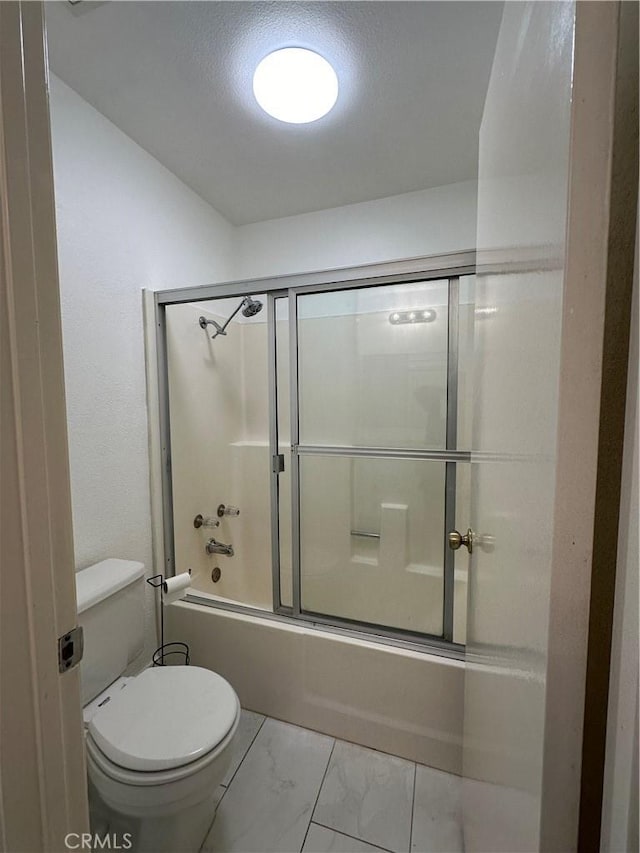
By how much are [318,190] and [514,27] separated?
4.65 ft

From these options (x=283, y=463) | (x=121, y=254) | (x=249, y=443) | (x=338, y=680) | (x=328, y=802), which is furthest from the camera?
(x=249, y=443)

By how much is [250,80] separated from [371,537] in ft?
6.66

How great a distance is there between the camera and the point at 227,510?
7.16 ft

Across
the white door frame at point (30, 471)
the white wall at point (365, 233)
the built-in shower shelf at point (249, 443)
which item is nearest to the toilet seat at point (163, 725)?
the white door frame at point (30, 471)

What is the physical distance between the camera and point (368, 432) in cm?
186

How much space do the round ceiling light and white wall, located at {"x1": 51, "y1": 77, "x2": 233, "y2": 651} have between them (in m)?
0.65

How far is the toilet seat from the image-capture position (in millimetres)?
879

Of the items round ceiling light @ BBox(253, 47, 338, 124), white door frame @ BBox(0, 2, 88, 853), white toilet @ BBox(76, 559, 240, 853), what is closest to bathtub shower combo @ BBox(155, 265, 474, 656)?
white toilet @ BBox(76, 559, 240, 853)

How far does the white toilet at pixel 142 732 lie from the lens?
2.87 ft

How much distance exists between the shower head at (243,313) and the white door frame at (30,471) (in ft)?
4.18

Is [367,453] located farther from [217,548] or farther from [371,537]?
[217,548]

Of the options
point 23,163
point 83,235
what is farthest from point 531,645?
point 83,235

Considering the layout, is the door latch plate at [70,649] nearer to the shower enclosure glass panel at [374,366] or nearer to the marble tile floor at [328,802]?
the marble tile floor at [328,802]

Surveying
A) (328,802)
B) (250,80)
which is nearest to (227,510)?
(328,802)
